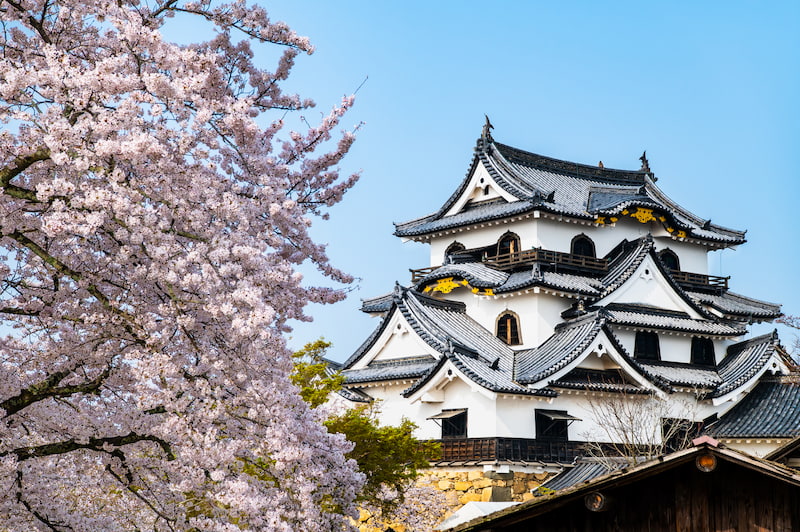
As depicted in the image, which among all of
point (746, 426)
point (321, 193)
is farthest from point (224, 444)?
point (746, 426)

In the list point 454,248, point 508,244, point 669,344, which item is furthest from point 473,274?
point 669,344

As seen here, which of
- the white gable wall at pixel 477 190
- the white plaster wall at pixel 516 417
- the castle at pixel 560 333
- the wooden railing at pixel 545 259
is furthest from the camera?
the white gable wall at pixel 477 190

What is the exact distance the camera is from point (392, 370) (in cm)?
3425

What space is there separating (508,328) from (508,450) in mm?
6161

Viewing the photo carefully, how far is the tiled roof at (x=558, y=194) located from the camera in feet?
121

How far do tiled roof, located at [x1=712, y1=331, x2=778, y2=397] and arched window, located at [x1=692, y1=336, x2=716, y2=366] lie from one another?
50cm

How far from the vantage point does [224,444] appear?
10.0 m

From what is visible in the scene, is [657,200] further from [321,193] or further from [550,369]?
[321,193]

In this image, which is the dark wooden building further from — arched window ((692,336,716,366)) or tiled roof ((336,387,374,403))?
arched window ((692,336,716,366))

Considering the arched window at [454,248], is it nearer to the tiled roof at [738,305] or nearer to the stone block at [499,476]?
the tiled roof at [738,305]

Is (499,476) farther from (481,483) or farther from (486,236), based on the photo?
(486,236)

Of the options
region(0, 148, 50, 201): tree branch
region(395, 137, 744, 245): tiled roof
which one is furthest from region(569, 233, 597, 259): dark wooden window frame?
region(0, 148, 50, 201): tree branch

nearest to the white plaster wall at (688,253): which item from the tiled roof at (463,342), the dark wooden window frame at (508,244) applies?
the dark wooden window frame at (508,244)

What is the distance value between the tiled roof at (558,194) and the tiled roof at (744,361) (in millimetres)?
5015
